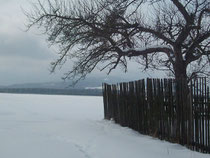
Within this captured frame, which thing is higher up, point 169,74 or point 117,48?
point 117,48

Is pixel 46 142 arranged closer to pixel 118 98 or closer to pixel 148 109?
pixel 148 109

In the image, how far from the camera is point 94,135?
26.1ft

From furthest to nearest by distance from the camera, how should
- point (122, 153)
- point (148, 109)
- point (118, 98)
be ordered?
1. point (118, 98)
2. point (148, 109)
3. point (122, 153)

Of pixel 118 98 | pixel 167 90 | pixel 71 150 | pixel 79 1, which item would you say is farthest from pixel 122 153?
pixel 79 1

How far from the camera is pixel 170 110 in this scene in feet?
24.0

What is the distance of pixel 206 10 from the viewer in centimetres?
1020

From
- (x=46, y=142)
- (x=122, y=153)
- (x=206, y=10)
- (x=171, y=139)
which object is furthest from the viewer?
(x=206, y=10)

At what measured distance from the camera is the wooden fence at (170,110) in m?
6.27

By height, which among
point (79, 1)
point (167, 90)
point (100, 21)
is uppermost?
point (79, 1)

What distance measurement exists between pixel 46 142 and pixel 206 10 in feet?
25.0

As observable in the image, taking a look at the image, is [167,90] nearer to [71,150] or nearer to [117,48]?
[71,150]

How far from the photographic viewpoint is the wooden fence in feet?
20.6

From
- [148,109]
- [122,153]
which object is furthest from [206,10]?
[122,153]

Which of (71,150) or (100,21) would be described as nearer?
(71,150)
